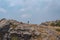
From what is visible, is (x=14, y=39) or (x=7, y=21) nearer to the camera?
(x=14, y=39)

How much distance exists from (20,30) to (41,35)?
5683mm

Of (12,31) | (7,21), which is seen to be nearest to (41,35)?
(12,31)

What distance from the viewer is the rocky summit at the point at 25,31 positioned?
4847 centimetres

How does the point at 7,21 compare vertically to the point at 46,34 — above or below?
above

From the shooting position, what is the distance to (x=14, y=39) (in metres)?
50.9

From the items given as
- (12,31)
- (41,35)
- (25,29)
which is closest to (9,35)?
(12,31)

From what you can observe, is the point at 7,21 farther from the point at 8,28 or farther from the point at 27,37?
the point at 27,37

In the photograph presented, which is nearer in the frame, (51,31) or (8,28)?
(51,31)

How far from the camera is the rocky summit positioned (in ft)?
159

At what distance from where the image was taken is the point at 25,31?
166 feet

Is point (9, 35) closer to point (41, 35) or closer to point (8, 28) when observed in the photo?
point (8, 28)

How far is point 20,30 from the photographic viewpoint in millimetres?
51219

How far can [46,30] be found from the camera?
5003cm

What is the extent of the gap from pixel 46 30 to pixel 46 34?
5.91 ft
